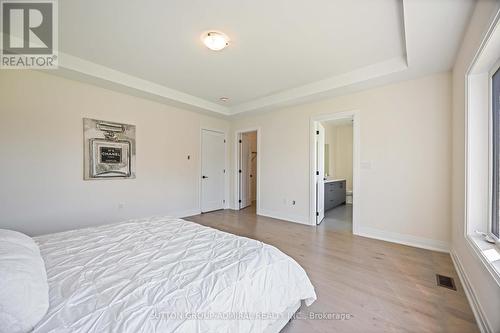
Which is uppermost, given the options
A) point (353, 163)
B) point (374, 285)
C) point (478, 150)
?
point (478, 150)

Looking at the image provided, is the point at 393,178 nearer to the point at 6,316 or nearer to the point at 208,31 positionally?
the point at 208,31

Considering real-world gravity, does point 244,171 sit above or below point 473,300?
above

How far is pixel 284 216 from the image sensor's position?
440 centimetres

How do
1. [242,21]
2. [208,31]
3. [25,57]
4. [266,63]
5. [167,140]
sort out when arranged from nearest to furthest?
[242,21] → [208,31] → [25,57] → [266,63] → [167,140]

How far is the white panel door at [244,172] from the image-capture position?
5559 millimetres

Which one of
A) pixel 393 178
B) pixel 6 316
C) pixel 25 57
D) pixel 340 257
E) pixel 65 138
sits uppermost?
pixel 25 57

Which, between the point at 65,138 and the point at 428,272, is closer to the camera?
the point at 428,272

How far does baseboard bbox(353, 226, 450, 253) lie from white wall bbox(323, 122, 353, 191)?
310cm

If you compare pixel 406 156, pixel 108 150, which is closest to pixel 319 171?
pixel 406 156

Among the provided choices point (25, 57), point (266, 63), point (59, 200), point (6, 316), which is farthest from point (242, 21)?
point (59, 200)

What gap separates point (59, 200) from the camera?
298 centimetres

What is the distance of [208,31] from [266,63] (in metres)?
0.94

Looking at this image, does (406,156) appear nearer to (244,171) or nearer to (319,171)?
(319,171)

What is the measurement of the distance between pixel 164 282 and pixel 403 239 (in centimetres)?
334
